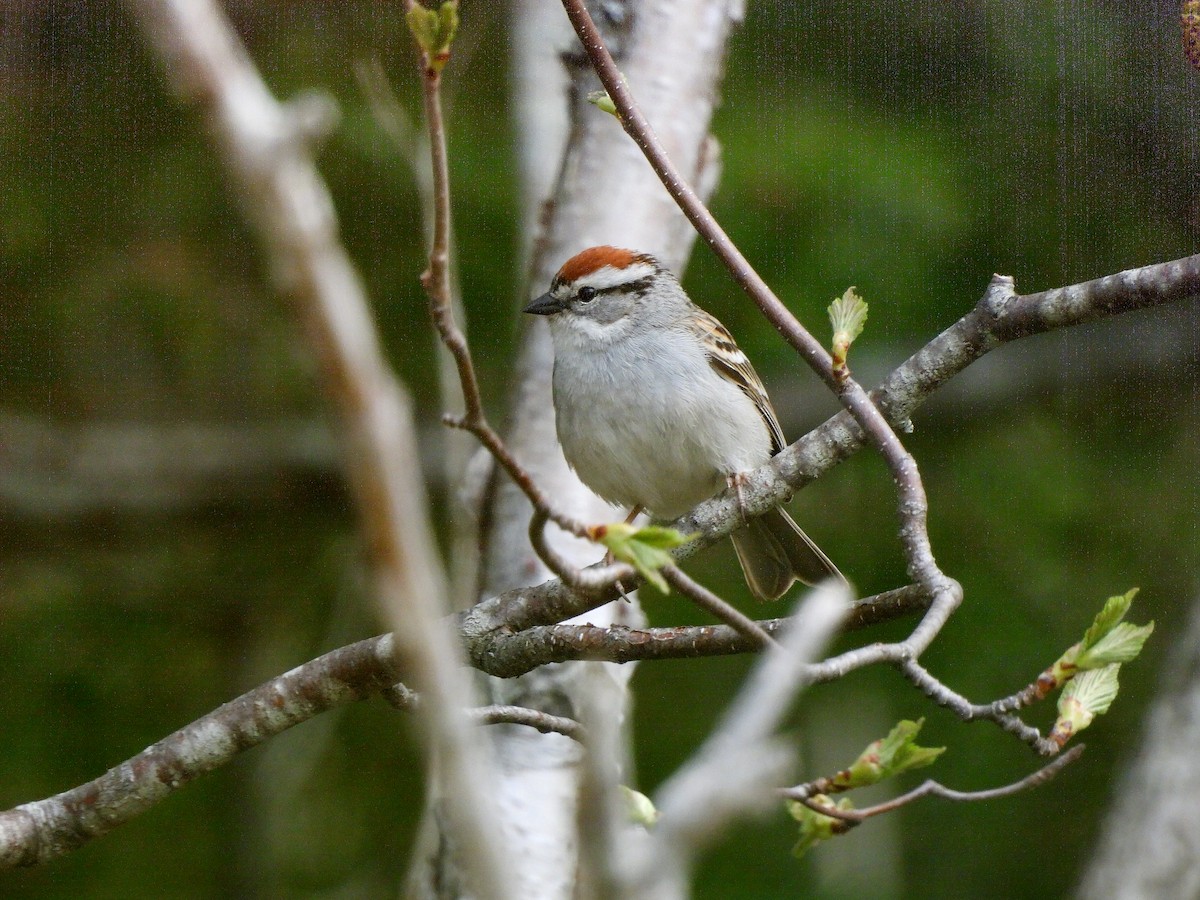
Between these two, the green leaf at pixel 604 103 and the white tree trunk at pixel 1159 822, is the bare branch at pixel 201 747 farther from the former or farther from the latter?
the white tree trunk at pixel 1159 822

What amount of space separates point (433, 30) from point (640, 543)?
41 cm

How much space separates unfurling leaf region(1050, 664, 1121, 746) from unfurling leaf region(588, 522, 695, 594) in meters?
0.60

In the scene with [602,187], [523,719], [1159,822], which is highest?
[602,187]

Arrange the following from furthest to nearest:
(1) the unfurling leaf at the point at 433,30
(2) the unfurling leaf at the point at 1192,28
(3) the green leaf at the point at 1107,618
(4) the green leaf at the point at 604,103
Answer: (4) the green leaf at the point at 604,103 < (2) the unfurling leaf at the point at 1192,28 < (3) the green leaf at the point at 1107,618 < (1) the unfurling leaf at the point at 433,30

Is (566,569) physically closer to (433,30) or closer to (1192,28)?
(433,30)

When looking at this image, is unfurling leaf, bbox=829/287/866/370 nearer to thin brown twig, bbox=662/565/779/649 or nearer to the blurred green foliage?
thin brown twig, bbox=662/565/779/649

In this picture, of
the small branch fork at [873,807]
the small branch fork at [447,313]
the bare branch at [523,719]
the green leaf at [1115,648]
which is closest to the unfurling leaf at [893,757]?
the small branch fork at [873,807]

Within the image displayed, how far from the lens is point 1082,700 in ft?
4.22

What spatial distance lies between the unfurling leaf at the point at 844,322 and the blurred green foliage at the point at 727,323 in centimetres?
146

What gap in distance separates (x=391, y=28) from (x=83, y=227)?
34.8 inches

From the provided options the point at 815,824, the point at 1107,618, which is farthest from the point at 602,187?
the point at 1107,618

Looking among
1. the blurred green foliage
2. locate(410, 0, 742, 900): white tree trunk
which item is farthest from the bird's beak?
the blurred green foliage

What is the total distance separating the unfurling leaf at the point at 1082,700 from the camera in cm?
128

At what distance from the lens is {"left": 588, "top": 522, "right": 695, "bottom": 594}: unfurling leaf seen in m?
0.90
